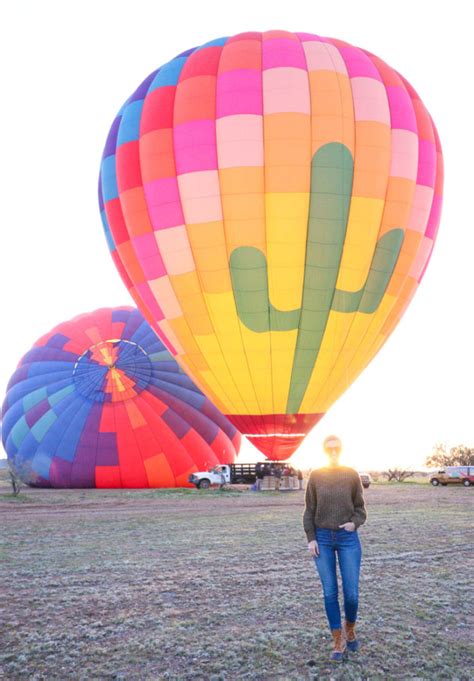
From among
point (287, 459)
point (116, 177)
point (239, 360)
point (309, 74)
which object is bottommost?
point (287, 459)

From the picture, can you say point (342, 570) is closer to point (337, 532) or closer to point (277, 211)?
point (337, 532)

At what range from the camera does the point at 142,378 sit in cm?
2497

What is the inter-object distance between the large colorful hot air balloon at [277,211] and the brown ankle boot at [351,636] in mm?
10462

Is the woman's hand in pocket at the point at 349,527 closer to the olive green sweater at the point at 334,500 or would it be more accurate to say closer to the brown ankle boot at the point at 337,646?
the olive green sweater at the point at 334,500

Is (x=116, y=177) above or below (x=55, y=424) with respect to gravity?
above

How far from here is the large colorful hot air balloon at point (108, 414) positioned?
23.5m

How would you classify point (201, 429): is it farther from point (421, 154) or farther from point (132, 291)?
point (421, 154)

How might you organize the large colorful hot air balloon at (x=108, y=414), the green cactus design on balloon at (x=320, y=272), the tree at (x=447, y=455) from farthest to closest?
the tree at (x=447, y=455) < the large colorful hot air balloon at (x=108, y=414) < the green cactus design on balloon at (x=320, y=272)

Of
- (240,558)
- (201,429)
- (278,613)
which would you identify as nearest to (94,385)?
(201,429)

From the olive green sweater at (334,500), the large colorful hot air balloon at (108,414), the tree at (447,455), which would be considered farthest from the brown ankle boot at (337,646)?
the tree at (447,455)

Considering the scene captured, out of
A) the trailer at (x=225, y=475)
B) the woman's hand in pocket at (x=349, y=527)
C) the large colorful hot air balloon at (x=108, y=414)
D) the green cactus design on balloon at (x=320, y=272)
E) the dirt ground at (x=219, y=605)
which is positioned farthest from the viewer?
the large colorful hot air balloon at (x=108, y=414)

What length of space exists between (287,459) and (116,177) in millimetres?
8823

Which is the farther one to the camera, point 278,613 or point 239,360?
point 239,360

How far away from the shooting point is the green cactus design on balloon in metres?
13.8
